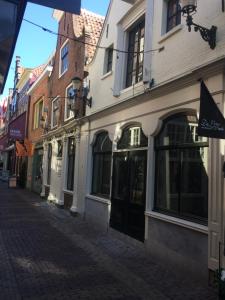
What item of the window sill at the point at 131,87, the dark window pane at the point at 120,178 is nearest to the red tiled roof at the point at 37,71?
the window sill at the point at 131,87

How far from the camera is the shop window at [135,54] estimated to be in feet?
33.0

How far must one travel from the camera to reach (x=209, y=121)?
209 inches

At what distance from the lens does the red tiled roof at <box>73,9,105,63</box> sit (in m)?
14.5

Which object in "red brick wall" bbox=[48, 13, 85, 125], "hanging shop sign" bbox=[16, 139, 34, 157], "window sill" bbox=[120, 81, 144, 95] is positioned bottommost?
"hanging shop sign" bbox=[16, 139, 34, 157]

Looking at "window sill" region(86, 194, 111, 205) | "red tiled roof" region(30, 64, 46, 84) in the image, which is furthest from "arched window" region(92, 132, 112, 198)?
"red tiled roof" region(30, 64, 46, 84)

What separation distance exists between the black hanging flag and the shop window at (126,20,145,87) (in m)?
4.53

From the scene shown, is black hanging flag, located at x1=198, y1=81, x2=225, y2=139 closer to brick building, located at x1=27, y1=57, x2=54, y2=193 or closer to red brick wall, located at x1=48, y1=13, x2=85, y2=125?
red brick wall, located at x1=48, y1=13, x2=85, y2=125

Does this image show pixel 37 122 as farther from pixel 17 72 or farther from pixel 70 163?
pixel 17 72

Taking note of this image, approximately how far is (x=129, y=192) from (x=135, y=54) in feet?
12.4

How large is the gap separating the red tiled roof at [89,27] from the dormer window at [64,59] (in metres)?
Answer: 1.47

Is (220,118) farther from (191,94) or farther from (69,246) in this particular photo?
(69,246)

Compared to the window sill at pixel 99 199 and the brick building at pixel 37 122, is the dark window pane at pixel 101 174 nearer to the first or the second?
the window sill at pixel 99 199

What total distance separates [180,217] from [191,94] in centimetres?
241

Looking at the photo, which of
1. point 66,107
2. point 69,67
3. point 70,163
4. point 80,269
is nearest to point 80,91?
point 66,107
